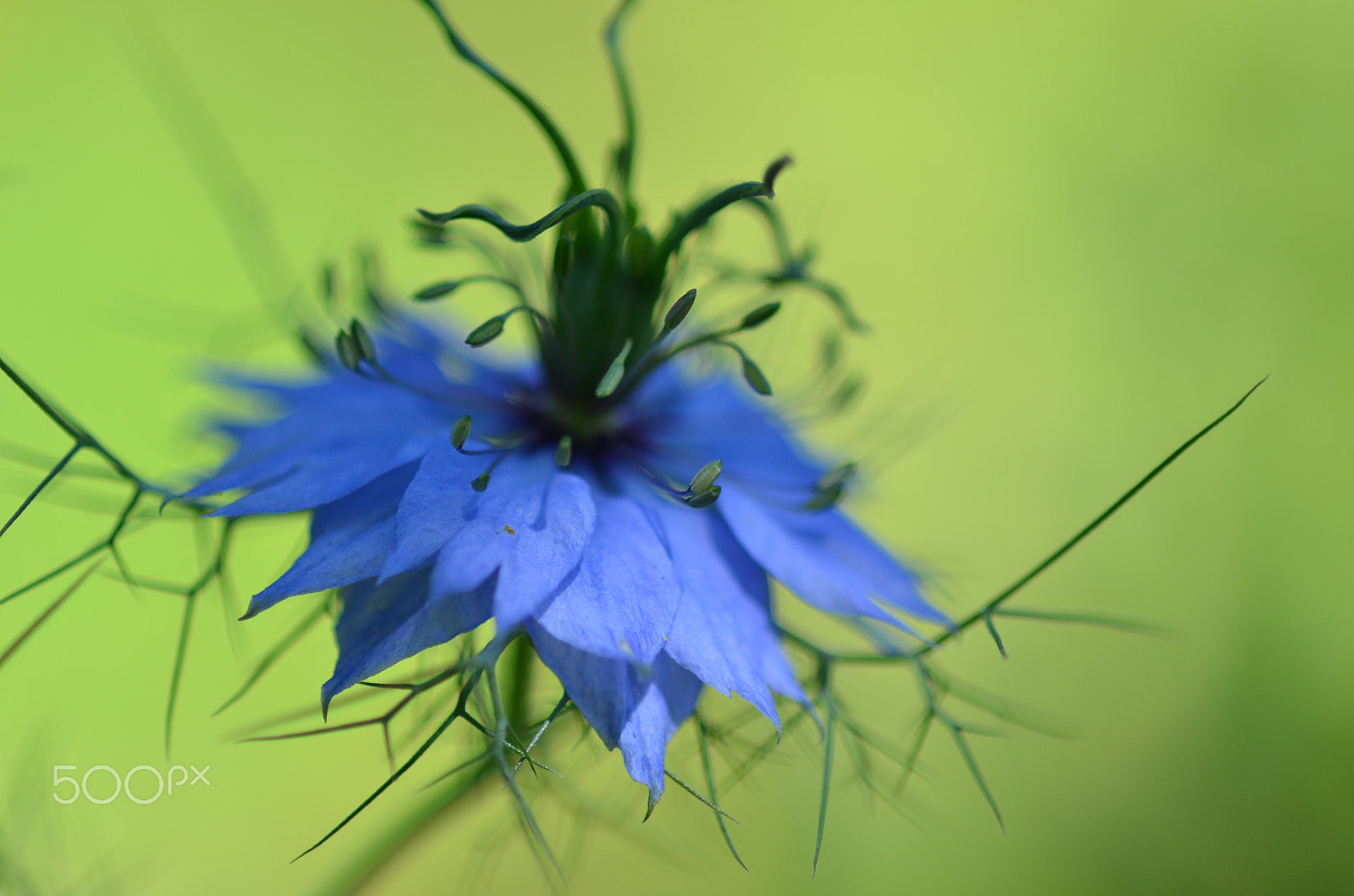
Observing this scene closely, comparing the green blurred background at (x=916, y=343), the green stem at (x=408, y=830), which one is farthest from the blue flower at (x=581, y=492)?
the green blurred background at (x=916, y=343)

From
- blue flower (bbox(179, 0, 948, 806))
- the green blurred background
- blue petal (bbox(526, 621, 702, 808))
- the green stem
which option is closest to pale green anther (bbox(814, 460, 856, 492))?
blue flower (bbox(179, 0, 948, 806))

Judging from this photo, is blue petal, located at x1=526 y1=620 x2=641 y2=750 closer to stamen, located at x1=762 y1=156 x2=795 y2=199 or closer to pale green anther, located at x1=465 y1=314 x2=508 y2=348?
pale green anther, located at x1=465 y1=314 x2=508 y2=348

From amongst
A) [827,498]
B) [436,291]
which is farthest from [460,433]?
[827,498]

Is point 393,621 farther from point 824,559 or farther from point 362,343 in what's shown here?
point 824,559

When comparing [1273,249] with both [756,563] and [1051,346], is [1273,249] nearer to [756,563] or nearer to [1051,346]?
[1051,346]

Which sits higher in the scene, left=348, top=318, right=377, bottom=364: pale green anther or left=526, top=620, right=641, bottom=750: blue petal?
left=348, top=318, right=377, bottom=364: pale green anther
